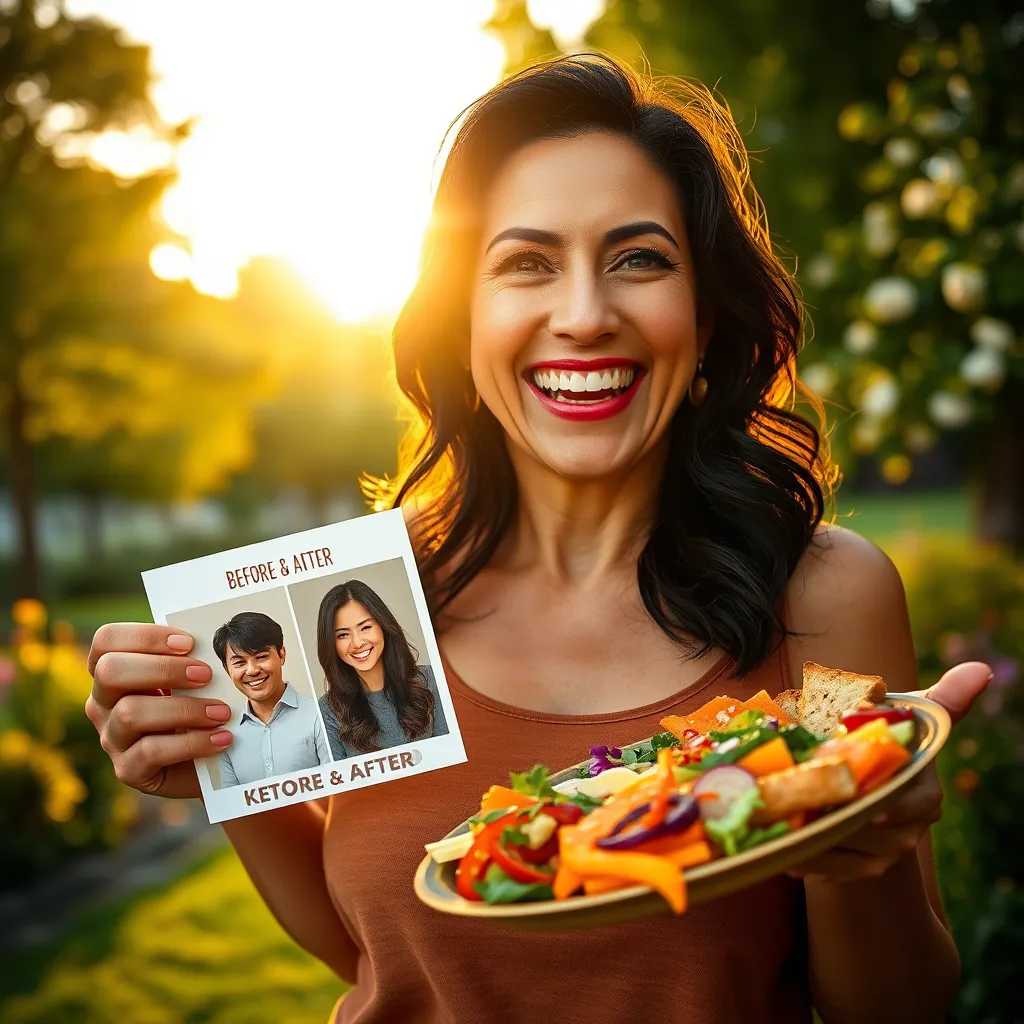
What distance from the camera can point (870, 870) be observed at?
148cm

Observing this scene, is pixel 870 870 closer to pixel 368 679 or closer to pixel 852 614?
pixel 852 614

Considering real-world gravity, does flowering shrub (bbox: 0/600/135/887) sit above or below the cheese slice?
below

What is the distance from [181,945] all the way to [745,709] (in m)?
5.55

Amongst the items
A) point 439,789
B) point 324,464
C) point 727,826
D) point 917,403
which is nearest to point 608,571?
point 439,789

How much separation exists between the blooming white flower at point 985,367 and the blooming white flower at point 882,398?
1.43ft

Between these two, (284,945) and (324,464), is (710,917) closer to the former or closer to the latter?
(284,945)

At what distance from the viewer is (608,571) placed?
7.77ft

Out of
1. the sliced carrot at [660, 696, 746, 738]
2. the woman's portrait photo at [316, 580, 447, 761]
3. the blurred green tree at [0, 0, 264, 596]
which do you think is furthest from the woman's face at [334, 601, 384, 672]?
the blurred green tree at [0, 0, 264, 596]

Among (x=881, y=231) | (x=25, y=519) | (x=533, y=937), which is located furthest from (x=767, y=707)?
(x=25, y=519)

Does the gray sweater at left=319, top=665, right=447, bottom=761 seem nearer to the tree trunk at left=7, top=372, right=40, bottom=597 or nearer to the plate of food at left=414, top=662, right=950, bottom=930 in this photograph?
the plate of food at left=414, top=662, right=950, bottom=930

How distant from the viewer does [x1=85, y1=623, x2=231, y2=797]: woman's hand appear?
183cm

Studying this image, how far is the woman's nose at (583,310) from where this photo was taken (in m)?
2.00

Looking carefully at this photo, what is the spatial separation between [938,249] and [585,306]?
4.95m

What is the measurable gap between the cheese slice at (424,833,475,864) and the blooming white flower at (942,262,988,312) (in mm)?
5328
